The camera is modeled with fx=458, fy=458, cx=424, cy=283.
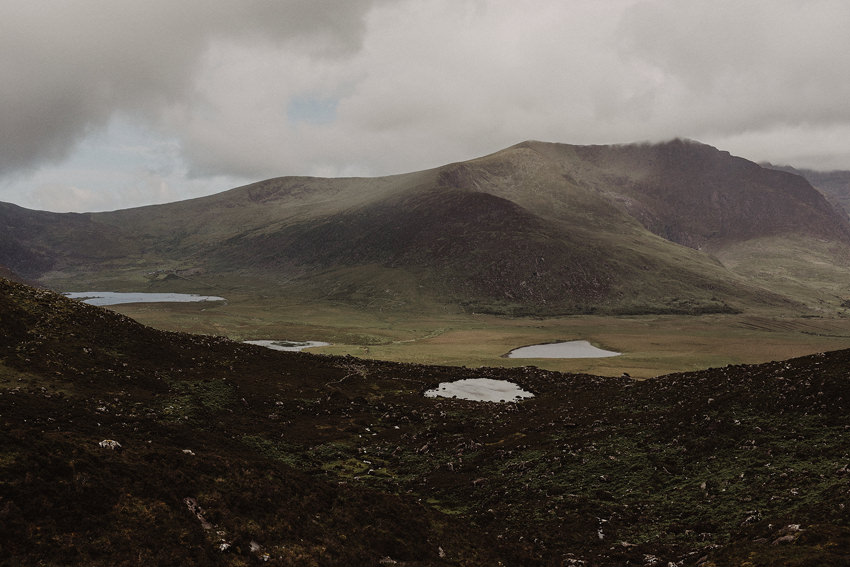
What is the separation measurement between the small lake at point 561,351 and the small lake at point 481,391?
71376 millimetres

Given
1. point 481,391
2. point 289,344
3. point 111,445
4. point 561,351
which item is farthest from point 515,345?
point 111,445

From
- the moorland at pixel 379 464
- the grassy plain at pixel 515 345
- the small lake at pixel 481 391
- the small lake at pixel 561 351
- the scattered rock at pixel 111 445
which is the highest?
the scattered rock at pixel 111 445

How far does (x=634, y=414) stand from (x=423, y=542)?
2514 centimetres

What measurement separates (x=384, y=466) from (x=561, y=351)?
12912 cm

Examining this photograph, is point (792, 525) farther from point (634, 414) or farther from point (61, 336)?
point (61, 336)

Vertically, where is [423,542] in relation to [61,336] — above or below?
below

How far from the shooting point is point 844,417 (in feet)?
89.1

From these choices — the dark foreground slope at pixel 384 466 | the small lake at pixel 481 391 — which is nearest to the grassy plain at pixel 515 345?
the small lake at pixel 481 391

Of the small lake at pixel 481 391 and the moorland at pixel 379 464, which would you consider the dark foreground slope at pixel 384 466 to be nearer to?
the moorland at pixel 379 464

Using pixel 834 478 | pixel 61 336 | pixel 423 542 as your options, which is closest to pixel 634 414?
pixel 834 478

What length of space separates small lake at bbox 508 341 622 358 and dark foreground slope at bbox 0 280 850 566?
9526 centimetres

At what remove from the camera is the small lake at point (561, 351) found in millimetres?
142500

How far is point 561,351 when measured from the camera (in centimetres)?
15388

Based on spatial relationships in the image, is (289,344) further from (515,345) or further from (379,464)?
(379,464)
